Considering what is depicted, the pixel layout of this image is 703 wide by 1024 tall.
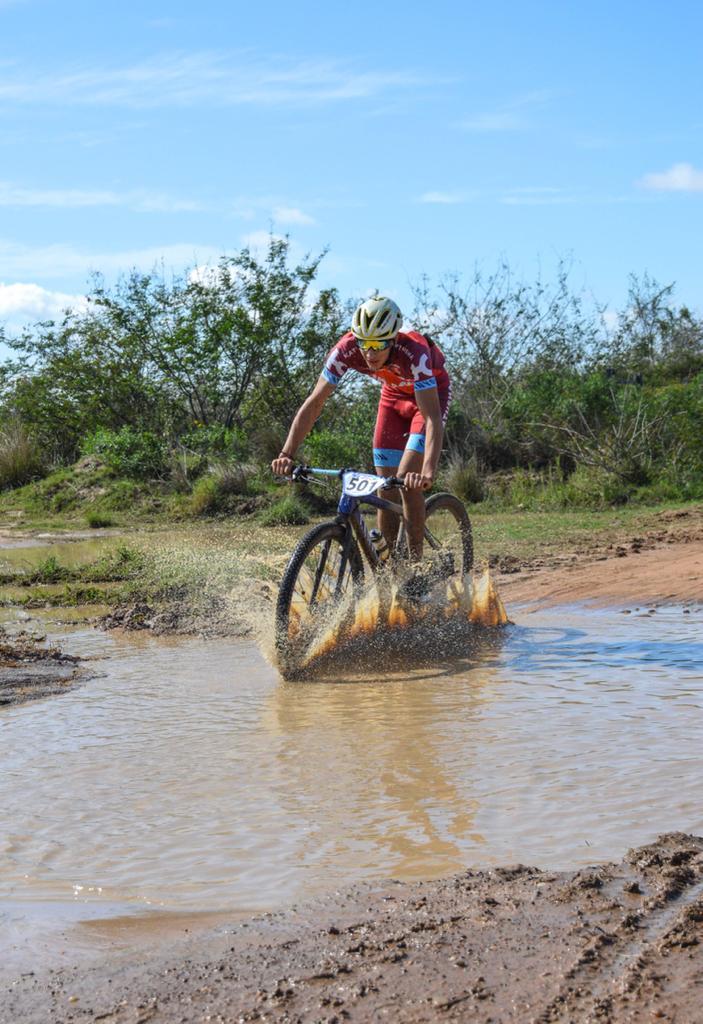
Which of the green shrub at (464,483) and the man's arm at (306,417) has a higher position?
the man's arm at (306,417)

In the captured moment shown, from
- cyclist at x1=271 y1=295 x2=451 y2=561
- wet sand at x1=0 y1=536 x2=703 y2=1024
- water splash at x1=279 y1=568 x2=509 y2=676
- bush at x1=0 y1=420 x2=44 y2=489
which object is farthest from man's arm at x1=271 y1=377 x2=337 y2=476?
bush at x1=0 y1=420 x2=44 y2=489

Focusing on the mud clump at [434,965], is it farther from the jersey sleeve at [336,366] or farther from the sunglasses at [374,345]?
the jersey sleeve at [336,366]

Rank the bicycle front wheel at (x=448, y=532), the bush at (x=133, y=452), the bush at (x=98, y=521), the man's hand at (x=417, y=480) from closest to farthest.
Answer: the man's hand at (x=417, y=480) < the bicycle front wheel at (x=448, y=532) < the bush at (x=98, y=521) < the bush at (x=133, y=452)

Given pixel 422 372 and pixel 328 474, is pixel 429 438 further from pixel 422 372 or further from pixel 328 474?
pixel 328 474

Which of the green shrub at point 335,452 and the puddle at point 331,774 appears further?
the green shrub at point 335,452

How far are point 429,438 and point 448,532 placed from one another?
1521 mm

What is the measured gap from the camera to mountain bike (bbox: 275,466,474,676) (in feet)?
21.9

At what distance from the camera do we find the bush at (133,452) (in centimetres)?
2088

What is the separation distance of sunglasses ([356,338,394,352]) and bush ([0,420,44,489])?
17.1 metres

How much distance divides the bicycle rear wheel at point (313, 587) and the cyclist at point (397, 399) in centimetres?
51

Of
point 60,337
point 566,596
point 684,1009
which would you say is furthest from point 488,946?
point 60,337

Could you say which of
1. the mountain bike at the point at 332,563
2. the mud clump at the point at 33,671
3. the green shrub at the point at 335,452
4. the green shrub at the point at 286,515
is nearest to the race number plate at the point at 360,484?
the mountain bike at the point at 332,563

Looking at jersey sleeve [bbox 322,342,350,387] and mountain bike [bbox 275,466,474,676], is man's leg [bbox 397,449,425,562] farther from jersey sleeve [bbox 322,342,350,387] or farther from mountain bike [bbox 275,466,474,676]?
jersey sleeve [bbox 322,342,350,387]

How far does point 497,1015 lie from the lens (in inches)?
103
